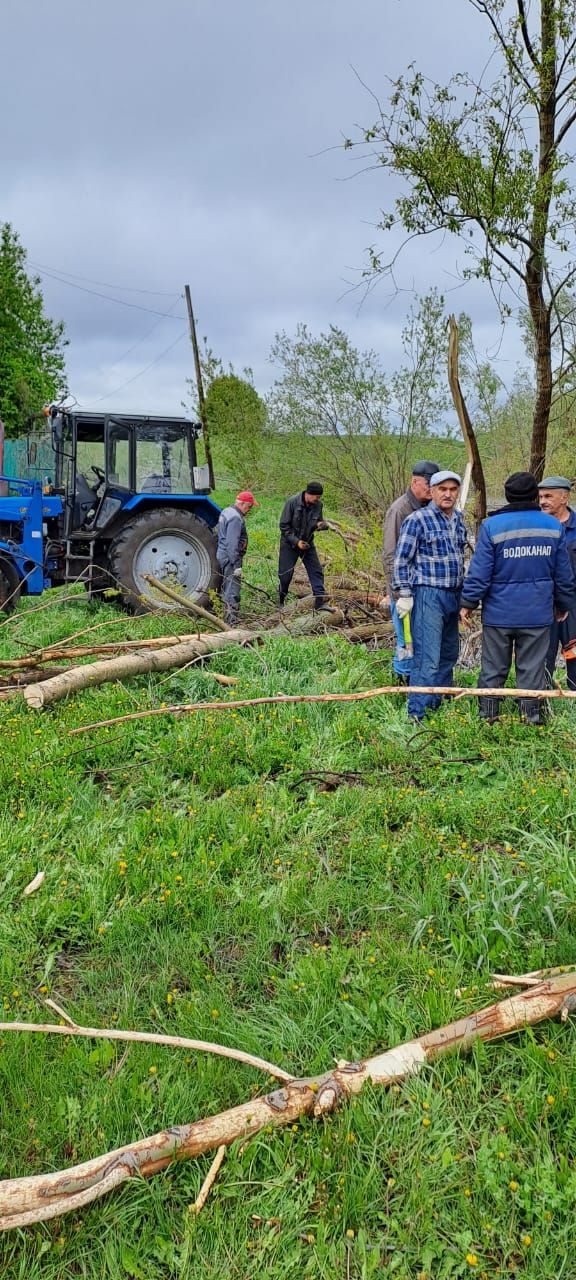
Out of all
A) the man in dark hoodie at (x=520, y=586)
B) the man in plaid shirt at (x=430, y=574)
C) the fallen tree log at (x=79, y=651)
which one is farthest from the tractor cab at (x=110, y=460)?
the man in dark hoodie at (x=520, y=586)

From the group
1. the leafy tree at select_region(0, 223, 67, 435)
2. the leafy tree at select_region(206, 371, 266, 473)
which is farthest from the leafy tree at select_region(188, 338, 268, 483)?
the leafy tree at select_region(0, 223, 67, 435)

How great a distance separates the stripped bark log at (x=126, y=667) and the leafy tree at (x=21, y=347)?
24310 mm

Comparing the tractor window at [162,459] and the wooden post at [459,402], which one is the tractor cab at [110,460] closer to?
the tractor window at [162,459]

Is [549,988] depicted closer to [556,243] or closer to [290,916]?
[290,916]

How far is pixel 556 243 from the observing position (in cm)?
649

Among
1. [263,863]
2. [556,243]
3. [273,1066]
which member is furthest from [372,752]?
[556,243]

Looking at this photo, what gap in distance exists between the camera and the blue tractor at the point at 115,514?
8578 mm

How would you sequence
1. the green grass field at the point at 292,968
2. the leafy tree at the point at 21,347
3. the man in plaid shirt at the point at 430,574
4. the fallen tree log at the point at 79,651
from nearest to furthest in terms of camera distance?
the green grass field at the point at 292,968, the man in plaid shirt at the point at 430,574, the fallen tree log at the point at 79,651, the leafy tree at the point at 21,347

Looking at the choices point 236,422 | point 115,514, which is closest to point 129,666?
point 115,514

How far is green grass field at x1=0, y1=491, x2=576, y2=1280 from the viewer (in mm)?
1896

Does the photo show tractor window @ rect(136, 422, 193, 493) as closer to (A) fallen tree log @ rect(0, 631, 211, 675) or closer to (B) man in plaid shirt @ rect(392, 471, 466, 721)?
(A) fallen tree log @ rect(0, 631, 211, 675)

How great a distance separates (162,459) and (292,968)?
24.3ft

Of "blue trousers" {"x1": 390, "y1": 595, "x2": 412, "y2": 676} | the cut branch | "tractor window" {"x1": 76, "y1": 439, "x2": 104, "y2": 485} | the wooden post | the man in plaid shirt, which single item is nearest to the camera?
the cut branch

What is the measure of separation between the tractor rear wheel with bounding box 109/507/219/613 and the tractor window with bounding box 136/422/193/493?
1.03 ft
